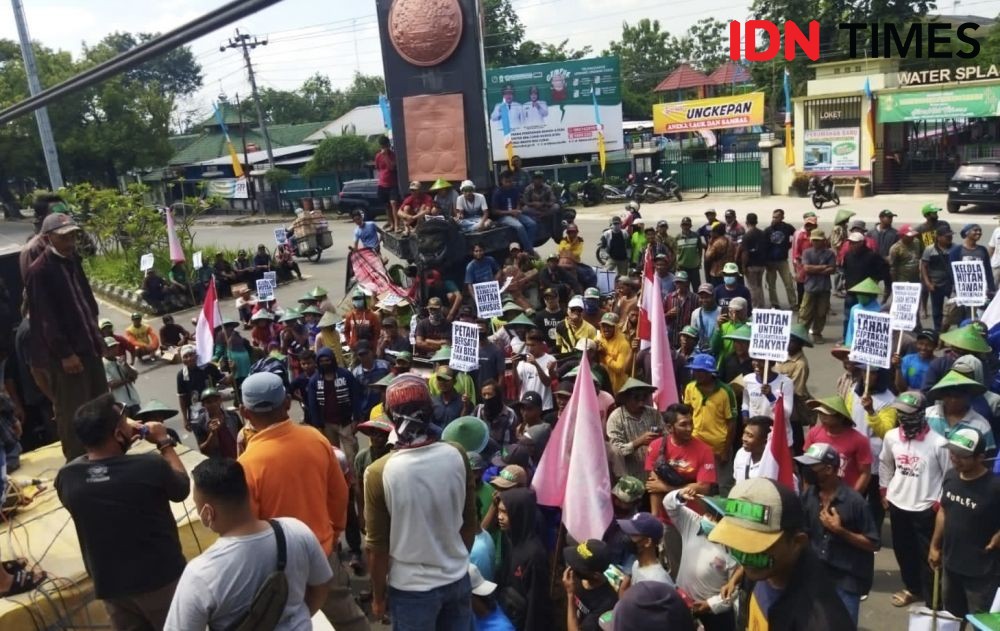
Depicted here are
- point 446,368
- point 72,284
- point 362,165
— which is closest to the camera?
point 72,284

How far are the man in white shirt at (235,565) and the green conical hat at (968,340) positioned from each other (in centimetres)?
537

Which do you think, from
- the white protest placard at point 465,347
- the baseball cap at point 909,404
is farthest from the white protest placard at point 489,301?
the baseball cap at point 909,404

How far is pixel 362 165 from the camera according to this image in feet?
137

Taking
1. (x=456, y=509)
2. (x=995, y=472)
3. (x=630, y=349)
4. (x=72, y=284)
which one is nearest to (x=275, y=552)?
(x=456, y=509)

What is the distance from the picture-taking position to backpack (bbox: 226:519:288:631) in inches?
111

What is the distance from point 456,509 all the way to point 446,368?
146 inches

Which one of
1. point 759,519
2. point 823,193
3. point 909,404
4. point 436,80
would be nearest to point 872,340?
point 909,404

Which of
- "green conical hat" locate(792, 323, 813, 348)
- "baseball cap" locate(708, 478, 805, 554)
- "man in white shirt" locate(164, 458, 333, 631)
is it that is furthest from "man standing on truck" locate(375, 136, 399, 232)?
"baseball cap" locate(708, 478, 805, 554)

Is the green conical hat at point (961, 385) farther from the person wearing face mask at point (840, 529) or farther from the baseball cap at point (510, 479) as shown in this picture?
the baseball cap at point (510, 479)

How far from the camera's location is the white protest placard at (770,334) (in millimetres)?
6684

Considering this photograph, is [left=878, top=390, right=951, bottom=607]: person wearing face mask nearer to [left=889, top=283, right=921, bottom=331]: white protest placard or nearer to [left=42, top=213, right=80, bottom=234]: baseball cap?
A: [left=889, top=283, right=921, bottom=331]: white protest placard

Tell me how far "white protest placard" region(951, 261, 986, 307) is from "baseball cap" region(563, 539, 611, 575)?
6229mm

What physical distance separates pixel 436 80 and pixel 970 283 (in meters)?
8.23

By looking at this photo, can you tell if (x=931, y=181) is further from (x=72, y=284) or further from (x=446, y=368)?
(x=72, y=284)
